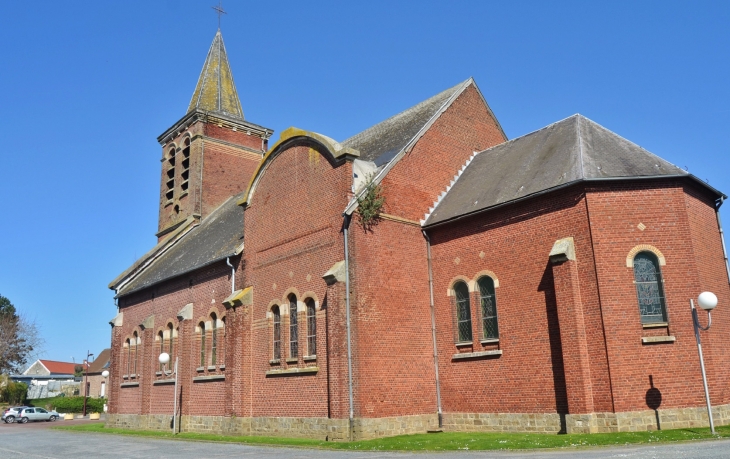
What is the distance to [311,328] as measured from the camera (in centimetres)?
2050

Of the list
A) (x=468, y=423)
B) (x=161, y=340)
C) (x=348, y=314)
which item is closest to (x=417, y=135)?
(x=348, y=314)

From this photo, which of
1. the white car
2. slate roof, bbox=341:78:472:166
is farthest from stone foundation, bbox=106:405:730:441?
the white car

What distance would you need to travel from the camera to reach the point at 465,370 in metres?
19.1

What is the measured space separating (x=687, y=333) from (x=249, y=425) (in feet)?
47.8

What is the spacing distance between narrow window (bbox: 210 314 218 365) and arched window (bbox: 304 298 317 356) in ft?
22.7

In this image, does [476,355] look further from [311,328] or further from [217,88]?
[217,88]

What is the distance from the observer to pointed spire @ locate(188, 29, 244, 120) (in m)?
39.5

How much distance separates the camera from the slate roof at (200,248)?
27097mm

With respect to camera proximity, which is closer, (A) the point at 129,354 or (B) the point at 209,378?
(B) the point at 209,378

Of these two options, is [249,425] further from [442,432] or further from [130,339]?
[130,339]

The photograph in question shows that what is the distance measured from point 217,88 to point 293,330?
24057 mm

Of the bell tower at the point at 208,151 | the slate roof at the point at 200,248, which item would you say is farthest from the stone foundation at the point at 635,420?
the bell tower at the point at 208,151

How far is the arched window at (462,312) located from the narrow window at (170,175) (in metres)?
25.2

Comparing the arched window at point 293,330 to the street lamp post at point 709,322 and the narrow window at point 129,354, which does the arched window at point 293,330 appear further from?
the narrow window at point 129,354
